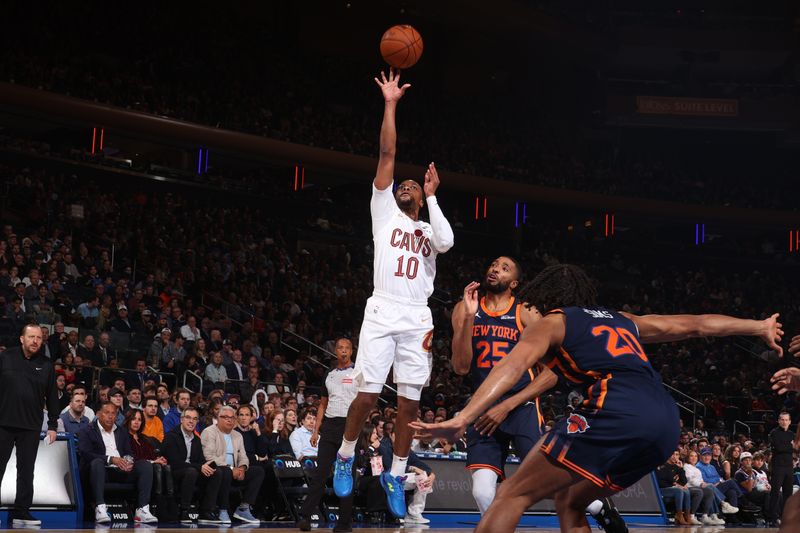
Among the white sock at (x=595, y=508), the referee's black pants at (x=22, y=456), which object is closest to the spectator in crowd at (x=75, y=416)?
the referee's black pants at (x=22, y=456)

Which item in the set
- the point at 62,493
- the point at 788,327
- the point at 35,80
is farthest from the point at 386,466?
the point at 788,327

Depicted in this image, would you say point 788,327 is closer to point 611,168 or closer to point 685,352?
point 685,352

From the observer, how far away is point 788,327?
3394 cm

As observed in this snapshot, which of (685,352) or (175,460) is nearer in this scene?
(175,460)

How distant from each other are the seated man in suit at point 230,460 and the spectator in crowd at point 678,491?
779 cm

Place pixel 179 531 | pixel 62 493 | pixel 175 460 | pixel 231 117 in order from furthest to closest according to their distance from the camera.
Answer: pixel 231 117
pixel 175 460
pixel 62 493
pixel 179 531

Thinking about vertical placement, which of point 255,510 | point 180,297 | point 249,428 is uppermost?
point 180,297

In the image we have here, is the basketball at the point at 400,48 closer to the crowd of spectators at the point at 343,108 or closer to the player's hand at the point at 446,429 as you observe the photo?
the player's hand at the point at 446,429

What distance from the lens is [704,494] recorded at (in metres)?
17.7

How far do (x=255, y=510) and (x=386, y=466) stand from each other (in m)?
1.97

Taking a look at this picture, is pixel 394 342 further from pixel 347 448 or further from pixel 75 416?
pixel 75 416

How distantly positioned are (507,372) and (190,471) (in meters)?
7.95

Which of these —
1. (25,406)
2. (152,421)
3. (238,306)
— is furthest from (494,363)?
(238,306)

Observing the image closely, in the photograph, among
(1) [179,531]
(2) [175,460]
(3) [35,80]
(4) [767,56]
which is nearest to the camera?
(1) [179,531]
